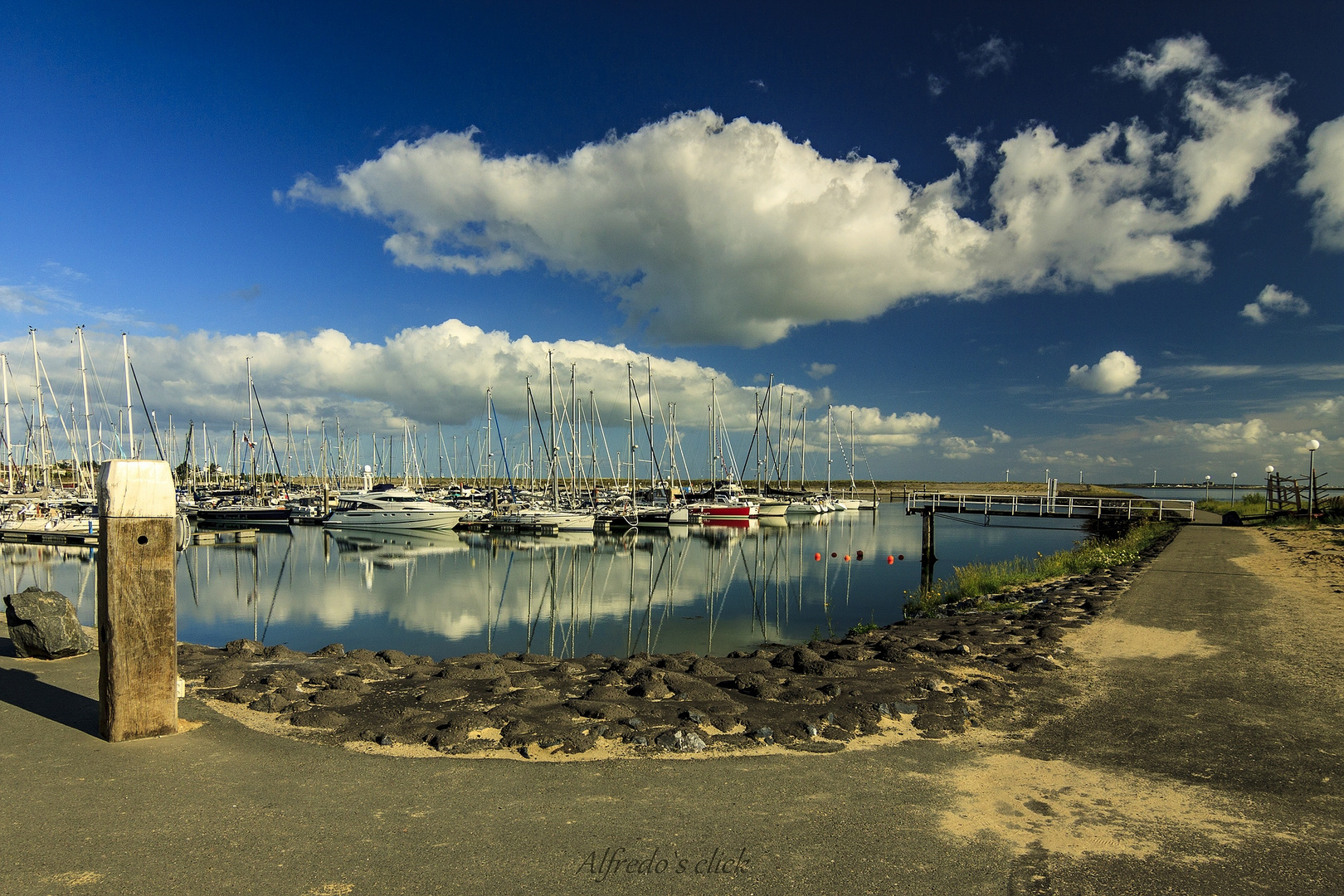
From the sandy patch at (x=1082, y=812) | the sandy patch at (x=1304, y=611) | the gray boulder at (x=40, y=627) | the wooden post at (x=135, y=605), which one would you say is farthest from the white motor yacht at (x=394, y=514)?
the sandy patch at (x=1082, y=812)

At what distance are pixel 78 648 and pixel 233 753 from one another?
5.77 metres

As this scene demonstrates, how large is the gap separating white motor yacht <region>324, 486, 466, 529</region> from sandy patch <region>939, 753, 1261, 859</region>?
5898cm

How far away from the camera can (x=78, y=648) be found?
10305mm

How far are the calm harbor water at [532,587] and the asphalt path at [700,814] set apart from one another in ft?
39.6

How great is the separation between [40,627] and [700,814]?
9.89 m

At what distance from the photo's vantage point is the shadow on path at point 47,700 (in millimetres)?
7352

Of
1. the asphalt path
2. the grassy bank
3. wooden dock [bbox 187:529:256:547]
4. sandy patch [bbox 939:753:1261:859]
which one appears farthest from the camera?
wooden dock [bbox 187:529:256:547]

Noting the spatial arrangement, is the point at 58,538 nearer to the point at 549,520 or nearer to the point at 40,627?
the point at 549,520

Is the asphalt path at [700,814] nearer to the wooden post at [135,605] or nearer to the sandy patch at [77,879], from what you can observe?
the sandy patch at [77,879]

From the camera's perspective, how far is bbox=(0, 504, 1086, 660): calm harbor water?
21641mm

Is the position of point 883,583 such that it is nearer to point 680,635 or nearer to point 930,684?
point 680,635

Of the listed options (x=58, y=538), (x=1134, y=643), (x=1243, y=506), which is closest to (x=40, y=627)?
(x=1134, y=643)

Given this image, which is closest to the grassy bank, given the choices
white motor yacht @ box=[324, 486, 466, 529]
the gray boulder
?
the gray boulder

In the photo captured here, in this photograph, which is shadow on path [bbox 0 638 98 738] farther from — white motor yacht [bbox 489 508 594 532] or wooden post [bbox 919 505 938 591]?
white motor yacht [bbox 489 508 594 532]
